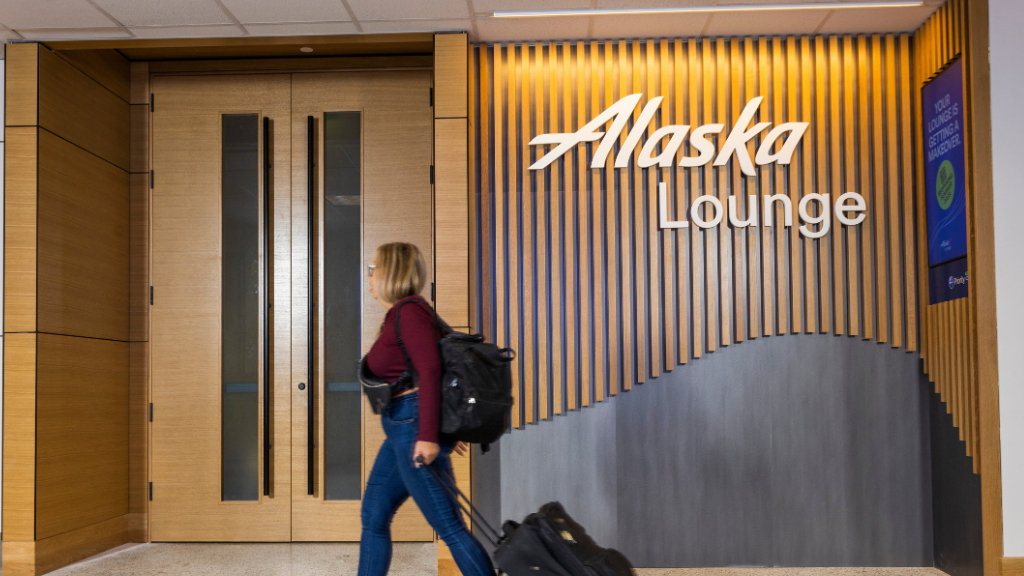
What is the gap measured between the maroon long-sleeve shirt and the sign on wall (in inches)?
104

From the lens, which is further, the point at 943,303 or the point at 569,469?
the point at 569,469

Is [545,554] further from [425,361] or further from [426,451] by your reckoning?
[425,361]

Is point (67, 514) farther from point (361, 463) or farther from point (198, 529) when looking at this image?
point (361, 463)

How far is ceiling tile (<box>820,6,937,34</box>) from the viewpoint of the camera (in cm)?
406

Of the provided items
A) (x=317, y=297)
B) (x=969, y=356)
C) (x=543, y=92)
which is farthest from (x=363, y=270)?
(x=969, y=356)

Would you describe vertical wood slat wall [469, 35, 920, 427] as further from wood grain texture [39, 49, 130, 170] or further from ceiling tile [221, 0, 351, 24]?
wood grain texture [39, 49, 130, 170]

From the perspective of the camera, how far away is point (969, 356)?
3.78 m

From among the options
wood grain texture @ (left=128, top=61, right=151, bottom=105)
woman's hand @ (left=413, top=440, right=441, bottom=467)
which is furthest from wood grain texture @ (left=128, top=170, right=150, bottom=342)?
woman's hand @ (left=413, top=440, right=441, bottom=467)

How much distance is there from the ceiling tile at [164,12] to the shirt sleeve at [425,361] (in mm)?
2207

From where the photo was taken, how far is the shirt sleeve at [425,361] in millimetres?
2650

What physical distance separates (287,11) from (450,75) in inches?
34.2

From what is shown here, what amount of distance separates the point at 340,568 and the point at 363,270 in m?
1.68

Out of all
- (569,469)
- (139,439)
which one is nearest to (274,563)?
(139,439)

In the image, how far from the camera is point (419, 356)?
105 inches
